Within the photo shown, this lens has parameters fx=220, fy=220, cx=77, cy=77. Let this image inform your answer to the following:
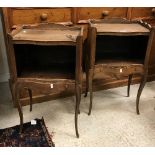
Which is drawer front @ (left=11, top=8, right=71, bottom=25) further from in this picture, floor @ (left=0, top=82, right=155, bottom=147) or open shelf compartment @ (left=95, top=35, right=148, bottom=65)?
floor @ (left=0, top=82, right=155, bottom=147)

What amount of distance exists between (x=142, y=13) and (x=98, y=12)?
17.2 inches

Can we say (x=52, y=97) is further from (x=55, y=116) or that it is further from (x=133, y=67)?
(x=133, y=67)

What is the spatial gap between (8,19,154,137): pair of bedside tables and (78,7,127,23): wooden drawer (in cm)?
12

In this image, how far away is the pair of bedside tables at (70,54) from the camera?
1338mm

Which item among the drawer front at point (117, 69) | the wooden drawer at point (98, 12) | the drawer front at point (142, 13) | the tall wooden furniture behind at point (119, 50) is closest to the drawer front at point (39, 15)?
the wooden drawer at point (98, 12)

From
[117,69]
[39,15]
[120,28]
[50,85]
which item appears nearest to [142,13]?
[120,28]

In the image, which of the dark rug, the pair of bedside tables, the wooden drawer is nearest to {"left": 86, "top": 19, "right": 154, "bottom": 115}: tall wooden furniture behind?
the pair of bedside tables

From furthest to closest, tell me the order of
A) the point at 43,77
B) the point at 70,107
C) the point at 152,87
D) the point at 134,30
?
the point at 152,87 < the point at 70,107 < the point at 134,30 < the point at 43,77

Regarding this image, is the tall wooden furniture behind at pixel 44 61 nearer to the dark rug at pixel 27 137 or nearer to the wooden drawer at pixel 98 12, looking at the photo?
the dark rug at pixel 27 137

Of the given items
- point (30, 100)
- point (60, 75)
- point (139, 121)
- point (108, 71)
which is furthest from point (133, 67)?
point (30, 100)

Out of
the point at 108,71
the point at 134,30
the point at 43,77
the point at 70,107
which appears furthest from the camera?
the point at 70,107

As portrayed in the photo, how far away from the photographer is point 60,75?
145 cm

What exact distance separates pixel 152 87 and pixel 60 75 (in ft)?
4.17

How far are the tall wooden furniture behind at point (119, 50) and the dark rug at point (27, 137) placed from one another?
0.44m
